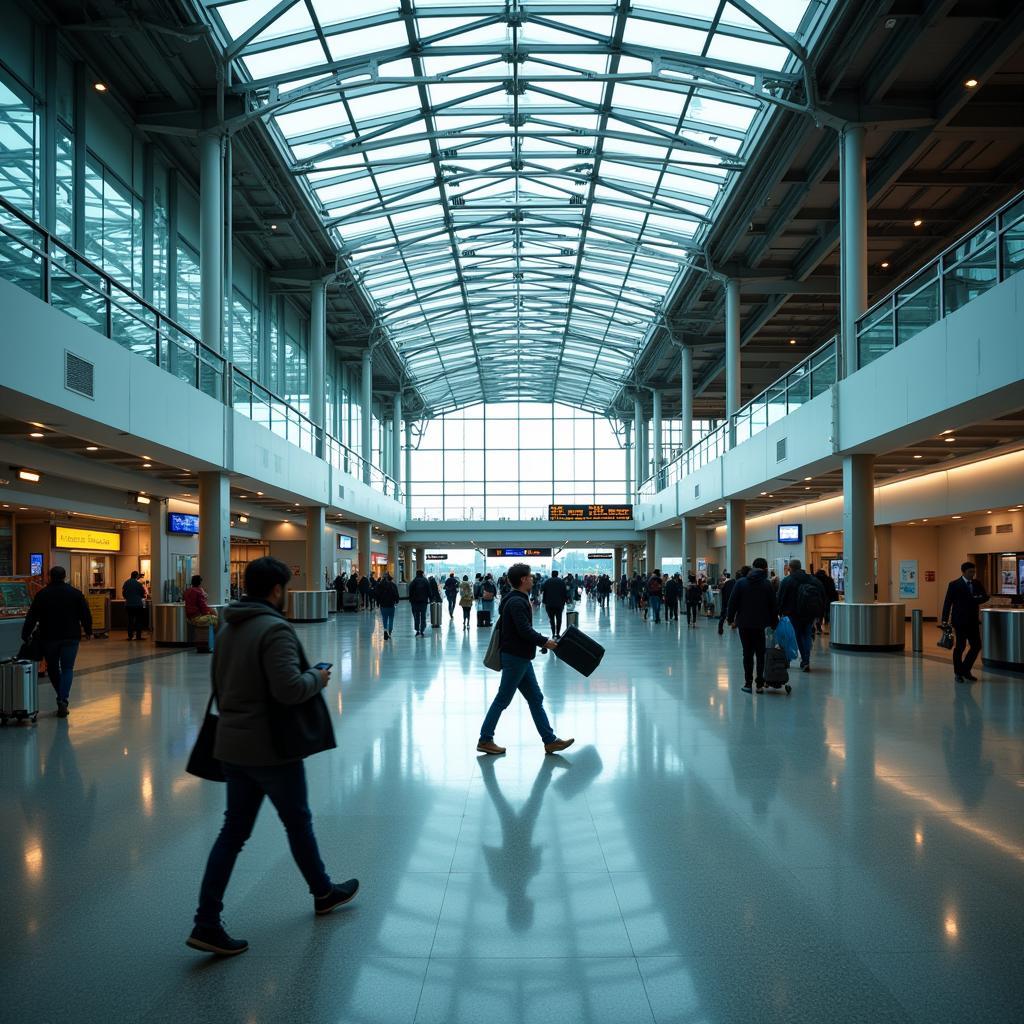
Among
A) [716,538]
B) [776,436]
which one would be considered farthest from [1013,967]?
[716,538]

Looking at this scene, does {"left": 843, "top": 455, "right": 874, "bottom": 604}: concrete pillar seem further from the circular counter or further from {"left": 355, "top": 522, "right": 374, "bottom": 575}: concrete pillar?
{"left": 355, "top": 522, "right": 374, "bottom": 575}: concrete pillar

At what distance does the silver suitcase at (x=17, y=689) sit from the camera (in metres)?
9.62

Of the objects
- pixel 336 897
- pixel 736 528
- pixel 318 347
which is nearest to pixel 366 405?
pixel 318 347

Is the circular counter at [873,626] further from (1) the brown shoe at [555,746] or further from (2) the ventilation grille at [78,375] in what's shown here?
(2) the ventilation grille at [78,375]

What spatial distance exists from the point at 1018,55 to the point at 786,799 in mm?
14373

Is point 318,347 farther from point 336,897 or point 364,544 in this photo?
point 336,897

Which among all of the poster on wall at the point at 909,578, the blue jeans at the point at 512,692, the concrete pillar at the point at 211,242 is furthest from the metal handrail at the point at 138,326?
the poster on wall at the point at 909,578

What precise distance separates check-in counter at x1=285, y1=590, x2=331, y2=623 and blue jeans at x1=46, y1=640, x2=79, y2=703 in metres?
18.0

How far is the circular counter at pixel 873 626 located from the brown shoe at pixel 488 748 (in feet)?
37.7

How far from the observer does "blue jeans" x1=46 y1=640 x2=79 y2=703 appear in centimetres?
1026

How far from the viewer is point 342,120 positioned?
879 inches

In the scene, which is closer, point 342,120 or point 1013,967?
point 1013,967

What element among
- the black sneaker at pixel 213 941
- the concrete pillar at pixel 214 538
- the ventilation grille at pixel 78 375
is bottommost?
the black sneaker at pixel 213 941

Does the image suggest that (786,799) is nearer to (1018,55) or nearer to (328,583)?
(1018,55)
